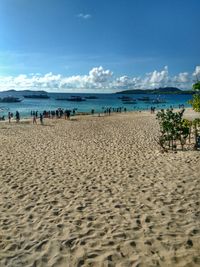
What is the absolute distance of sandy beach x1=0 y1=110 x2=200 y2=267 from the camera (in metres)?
5.81

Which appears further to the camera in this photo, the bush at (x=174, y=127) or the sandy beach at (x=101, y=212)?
the bush at (x=174, y=127)

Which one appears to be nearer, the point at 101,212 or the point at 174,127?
the point at 101,212

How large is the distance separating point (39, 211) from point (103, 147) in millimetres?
10463

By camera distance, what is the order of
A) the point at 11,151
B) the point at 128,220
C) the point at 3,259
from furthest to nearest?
the point at 11,151, the point at 128,220, the point at 3,259

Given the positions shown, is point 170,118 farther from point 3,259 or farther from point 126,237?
point 3,259

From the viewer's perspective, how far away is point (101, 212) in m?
7.76

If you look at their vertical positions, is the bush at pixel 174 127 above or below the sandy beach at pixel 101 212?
above

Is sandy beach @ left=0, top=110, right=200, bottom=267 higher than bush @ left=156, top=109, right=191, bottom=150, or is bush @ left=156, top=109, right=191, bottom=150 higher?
bush @ left=156, top=109, right=191, bottom=150

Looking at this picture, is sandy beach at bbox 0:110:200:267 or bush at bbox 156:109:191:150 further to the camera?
bush at bbox 156:109:191:150

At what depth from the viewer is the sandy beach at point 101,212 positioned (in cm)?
581

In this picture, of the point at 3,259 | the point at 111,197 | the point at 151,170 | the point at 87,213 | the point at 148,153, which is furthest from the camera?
the point at 148,153

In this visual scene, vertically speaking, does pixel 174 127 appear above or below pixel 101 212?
above

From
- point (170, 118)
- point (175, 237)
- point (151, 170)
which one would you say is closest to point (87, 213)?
point (175, 237)

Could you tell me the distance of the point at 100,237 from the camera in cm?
645
